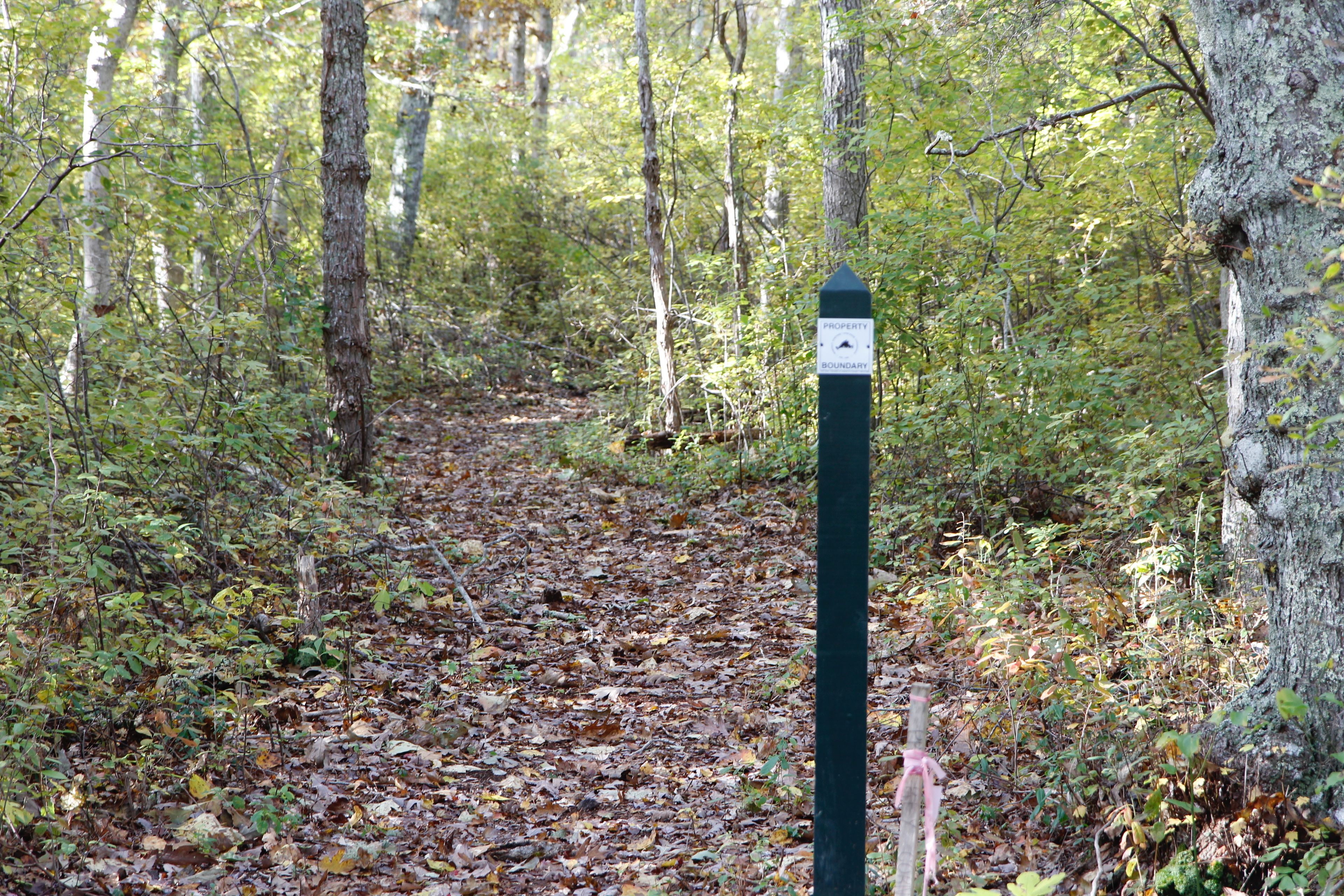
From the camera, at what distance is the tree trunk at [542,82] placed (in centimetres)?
1850

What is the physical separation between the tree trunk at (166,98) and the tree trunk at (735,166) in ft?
17.2

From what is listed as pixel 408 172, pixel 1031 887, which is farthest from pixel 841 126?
pixel 408 172

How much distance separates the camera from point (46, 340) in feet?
17.8

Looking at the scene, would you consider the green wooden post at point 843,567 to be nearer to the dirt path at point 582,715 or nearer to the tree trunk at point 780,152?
the dirt path at point 582,715

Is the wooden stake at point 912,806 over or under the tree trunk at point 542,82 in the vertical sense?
under

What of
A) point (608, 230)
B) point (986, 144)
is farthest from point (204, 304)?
point (608, 230)

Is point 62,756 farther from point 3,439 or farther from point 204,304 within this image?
point 204,304

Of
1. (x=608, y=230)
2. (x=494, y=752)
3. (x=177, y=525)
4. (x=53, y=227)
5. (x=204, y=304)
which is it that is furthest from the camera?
(x=608, y=230)

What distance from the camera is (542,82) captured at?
22734mm

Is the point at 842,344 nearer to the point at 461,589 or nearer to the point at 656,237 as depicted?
the point at 461,589

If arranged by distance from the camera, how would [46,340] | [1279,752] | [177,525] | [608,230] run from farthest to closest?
[608,230] < [46,340] < [177,525] < [1279,752]

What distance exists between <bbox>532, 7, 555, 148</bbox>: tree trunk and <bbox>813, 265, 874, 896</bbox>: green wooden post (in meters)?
15.7

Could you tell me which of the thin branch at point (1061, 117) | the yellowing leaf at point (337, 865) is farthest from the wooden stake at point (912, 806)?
the thin branch at point (1061, 117)

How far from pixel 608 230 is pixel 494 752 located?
45.5ft
